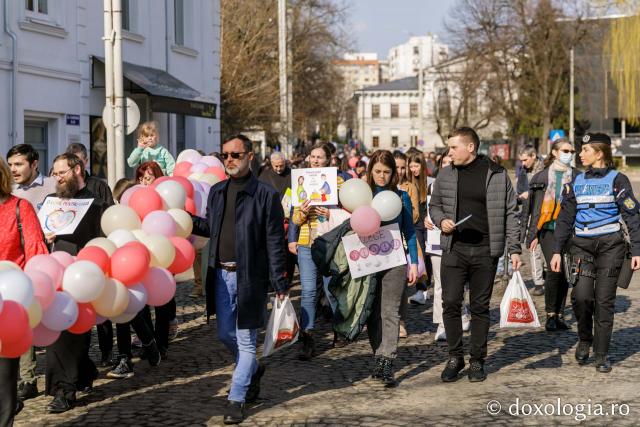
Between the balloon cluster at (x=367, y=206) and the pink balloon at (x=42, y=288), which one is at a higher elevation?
the balloon cluster at (x=367, y=206)

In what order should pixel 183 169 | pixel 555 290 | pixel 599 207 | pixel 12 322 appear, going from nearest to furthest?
1. pixel 12 322
2. pixel 599 207
3. pixel 183 169
4. pixel 555 290

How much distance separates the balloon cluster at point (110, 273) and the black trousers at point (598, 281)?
10.7 feet

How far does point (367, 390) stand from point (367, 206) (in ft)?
4.77

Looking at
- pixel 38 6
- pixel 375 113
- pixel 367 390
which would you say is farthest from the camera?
pixel 375 113

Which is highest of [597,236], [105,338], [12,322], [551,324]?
[597,236]

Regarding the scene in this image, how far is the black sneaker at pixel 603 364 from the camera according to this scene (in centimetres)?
759

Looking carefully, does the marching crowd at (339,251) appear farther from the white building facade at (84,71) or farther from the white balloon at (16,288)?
the white building facade at (84,71)

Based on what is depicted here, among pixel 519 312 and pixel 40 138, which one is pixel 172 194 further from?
pixel 40 138

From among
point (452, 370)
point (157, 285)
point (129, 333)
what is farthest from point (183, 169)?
point (452, 370)

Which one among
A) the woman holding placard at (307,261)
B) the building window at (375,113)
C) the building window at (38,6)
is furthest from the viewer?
the building window at (375,113)

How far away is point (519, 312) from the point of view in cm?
767

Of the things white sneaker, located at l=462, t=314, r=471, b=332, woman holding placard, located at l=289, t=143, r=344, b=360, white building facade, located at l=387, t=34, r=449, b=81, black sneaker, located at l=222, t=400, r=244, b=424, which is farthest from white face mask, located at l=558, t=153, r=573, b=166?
white building facade, located at l=387, t=34, r=449, b=81

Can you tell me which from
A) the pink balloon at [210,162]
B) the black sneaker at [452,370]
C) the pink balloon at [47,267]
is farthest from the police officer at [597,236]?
the pink balloon at [47,267]

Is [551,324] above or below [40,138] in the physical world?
below
